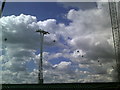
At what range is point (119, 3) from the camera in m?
156

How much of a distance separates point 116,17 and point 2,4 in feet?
409

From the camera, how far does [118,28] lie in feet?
511

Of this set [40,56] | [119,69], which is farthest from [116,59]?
[40,56]
